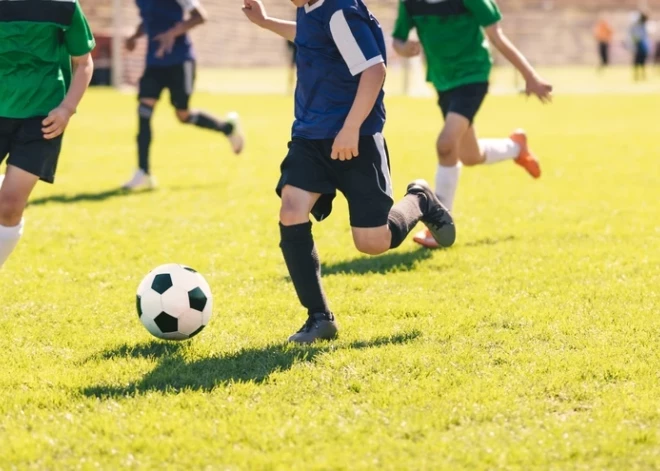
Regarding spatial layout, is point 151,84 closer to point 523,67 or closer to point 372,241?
point 523,67

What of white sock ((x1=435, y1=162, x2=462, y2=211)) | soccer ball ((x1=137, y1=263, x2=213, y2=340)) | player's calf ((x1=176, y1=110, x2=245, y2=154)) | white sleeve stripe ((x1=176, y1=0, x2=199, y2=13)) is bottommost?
player's calf ((x1=176, y1=110, x2=245, y2=154))

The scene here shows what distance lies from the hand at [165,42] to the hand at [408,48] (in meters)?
3.48

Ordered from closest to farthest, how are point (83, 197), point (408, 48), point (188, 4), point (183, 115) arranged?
point (408, 48) < point (83, 197) < point (188, 4) < point (183, 115)

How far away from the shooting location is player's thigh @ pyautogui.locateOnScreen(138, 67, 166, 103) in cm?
1059

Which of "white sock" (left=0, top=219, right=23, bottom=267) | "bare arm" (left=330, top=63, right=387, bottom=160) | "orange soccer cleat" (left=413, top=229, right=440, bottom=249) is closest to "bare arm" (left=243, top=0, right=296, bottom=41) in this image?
"bare arm" (left=330, top=63, right=387, bottom=160)

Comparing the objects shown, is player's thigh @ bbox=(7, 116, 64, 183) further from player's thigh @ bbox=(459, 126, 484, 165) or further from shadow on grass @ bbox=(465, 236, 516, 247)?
player's thigh @ bbox=(459, 126, 484, 165)

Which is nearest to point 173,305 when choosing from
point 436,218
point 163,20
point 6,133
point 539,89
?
point 6,133

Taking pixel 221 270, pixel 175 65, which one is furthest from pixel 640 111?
pixel 221 270

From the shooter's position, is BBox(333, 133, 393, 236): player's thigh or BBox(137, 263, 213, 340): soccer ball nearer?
BBox(137, 263, 213, 340): soccer ball

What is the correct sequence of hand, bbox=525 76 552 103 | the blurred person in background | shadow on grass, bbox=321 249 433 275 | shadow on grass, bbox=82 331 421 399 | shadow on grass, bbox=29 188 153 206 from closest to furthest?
shadow on grass, bbox=82 331 421 399 → shadow on grass, bbox=321 249 433 275 → hand, bbox=525 76 552 103 → shadow on grass, bbox=29 188 153 206 → the blurred person in background

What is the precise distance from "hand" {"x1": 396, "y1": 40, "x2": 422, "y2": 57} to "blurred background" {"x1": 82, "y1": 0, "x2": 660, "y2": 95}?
19.2 metres

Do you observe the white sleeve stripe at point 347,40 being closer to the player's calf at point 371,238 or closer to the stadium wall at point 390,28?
the player's calf at point 371,238

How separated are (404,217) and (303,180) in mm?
836

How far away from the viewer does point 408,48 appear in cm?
739
